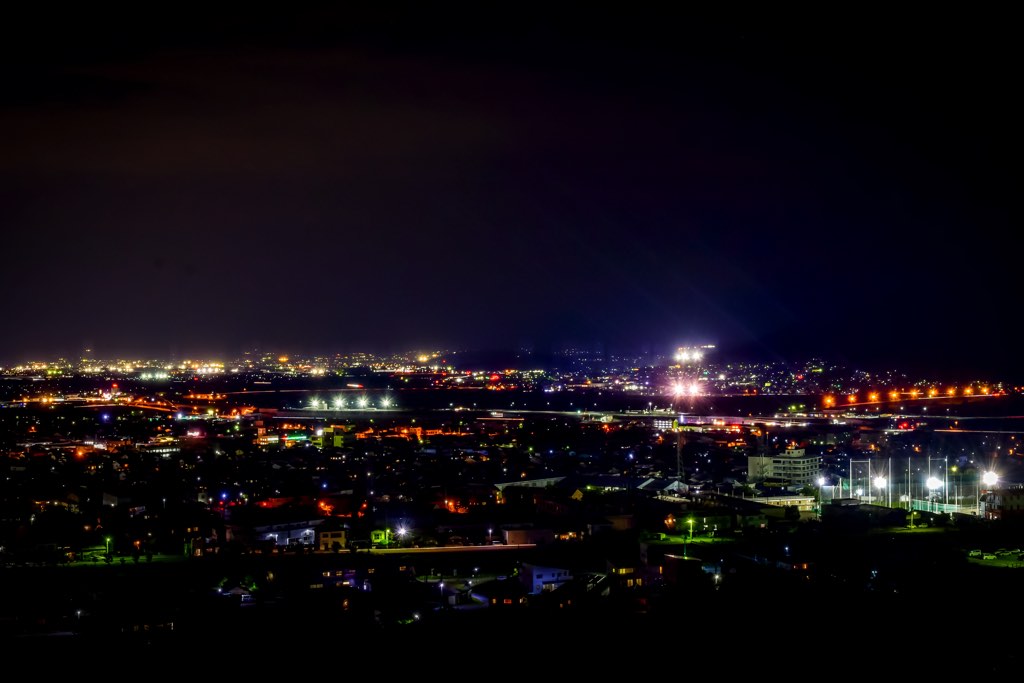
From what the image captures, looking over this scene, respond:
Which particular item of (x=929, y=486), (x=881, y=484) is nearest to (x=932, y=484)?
(x=929, y=486)

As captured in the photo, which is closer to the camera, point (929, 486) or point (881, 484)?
point (929, 486)

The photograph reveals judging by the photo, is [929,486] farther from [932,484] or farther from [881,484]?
[881,484]

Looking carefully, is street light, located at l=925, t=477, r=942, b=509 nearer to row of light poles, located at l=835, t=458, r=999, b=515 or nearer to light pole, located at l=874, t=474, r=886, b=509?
row of light poles, located at l=835, t=458, r=999, b=515

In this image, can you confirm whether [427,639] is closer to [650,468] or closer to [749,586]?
[749,586]

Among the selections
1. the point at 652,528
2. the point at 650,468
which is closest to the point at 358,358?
the point at 650,468

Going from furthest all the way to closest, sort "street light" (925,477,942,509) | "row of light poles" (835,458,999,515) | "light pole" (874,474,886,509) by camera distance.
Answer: "light pole" (874,474,886,509)
"street light" (925,477,942,509)
"row of light poles" (835,458,999,515)

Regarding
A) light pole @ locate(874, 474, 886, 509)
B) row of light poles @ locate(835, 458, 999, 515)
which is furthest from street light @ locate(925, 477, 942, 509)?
light pole @ locate(874, 474, 886, 509)

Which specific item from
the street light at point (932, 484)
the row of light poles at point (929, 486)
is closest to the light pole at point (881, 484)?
the row of light poles at point (929, 486)

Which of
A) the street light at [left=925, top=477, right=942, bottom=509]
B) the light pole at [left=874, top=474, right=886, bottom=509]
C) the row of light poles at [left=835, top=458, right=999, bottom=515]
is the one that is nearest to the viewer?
the row of light poles at [left=835, top=458, right=999, bottom=515]

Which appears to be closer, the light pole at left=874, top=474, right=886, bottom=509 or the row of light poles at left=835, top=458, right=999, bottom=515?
the row of light poles at left=835, top=458, right=999, bottom=515

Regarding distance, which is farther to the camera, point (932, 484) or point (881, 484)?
point (881, 484)

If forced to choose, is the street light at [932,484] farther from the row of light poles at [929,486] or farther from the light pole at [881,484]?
the light pole at [881,484]
